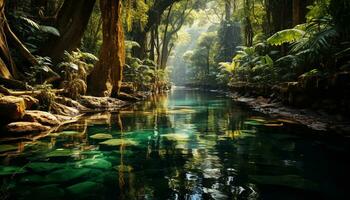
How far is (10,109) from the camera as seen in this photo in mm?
7160

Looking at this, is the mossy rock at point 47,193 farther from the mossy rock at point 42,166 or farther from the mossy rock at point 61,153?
the mossy rock at point 61,153

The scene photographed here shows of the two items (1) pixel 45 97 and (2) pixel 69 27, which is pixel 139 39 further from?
(1) pixel 45 97

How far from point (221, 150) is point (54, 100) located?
6.51 metres

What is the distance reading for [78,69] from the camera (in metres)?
12.8

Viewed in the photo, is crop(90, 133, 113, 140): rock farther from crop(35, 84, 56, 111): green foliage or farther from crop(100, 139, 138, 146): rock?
crop(35, 84, 56, 111): green foliage

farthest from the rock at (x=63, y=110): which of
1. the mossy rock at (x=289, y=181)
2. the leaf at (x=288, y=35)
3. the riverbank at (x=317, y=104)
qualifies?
the leaf at (x=288, y=35)

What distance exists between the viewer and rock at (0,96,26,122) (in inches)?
280

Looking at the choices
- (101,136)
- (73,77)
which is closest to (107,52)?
(73,77)

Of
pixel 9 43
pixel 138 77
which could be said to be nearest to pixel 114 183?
pixel 9 43

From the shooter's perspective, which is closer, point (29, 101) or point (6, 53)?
point (29, 101)

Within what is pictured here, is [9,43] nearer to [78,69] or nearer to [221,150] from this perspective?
[78,69]

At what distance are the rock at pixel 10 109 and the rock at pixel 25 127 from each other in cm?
17

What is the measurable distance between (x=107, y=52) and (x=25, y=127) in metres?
8.21

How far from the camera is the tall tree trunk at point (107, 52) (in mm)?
14805
